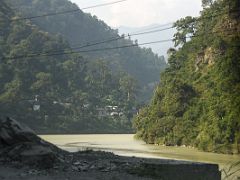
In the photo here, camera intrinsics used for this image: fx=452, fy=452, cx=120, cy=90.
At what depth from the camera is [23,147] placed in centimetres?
1098

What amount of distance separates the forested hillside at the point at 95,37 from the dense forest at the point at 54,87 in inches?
760

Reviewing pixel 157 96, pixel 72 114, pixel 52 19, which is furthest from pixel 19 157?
pixel 52 19

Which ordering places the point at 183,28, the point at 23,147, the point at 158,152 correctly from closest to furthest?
the point at 23,147
the point at 158,152
the point at 183,28

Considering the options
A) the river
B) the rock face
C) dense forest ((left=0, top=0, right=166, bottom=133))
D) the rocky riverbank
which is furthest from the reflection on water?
dense forest ((left=0, top=0, right=166, bottom=133))

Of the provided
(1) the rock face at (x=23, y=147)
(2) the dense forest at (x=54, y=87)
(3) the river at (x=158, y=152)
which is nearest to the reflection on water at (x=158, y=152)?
(3) the river at (x=158, y=152)

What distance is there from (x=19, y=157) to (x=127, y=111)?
188 ft

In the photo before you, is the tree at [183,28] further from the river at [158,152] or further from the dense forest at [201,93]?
the river at [158,152]

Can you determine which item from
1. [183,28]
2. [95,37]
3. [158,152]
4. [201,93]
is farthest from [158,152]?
[95,37]

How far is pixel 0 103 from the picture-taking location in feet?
174

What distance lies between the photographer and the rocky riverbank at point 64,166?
10.2 meters

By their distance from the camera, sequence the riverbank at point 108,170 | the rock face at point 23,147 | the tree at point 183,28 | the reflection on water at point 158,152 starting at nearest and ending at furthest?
the riverbank at point 108,170 < the rock face at point 23,147 < the reflection on water at point 158,152 < the tree at point 183,28

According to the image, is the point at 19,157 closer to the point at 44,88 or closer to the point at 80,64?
the point at 44,88

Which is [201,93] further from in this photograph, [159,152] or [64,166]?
[64,166]

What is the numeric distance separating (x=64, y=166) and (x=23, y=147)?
1.14m
